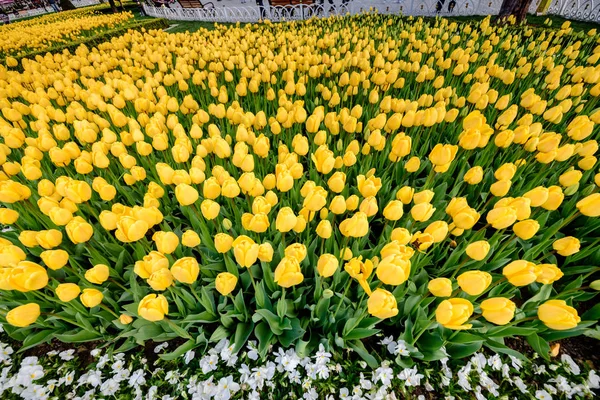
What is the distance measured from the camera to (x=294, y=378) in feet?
6.21

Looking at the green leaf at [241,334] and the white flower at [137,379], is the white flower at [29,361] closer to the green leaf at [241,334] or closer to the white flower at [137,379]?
the white flower at [137,379]

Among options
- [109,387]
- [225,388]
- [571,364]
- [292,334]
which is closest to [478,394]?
[571,364]

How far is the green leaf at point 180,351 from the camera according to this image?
6.20 ft

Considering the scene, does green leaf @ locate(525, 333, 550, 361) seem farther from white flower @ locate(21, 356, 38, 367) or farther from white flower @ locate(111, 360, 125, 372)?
white flower @ locate(21, 356, 38, 367)

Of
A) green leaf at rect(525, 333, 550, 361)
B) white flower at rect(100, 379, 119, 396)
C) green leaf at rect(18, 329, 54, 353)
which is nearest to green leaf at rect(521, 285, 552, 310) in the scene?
green leaf at rect(525, 333, 550, 361)

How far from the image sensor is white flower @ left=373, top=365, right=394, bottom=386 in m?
1.80

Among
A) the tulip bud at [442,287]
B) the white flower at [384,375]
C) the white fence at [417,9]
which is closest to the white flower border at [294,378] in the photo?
the white flower at [384,375]

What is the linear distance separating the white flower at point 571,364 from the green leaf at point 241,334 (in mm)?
1906

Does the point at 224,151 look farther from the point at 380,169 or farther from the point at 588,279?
the point at 588,279

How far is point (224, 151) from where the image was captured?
2.32 metres

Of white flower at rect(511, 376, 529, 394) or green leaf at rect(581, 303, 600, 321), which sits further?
green leaf at rect(581, 303, 600, 321)

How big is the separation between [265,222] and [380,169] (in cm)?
159

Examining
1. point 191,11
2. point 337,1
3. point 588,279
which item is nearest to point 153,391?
point 588,279

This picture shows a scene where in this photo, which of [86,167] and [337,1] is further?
[337,1]
